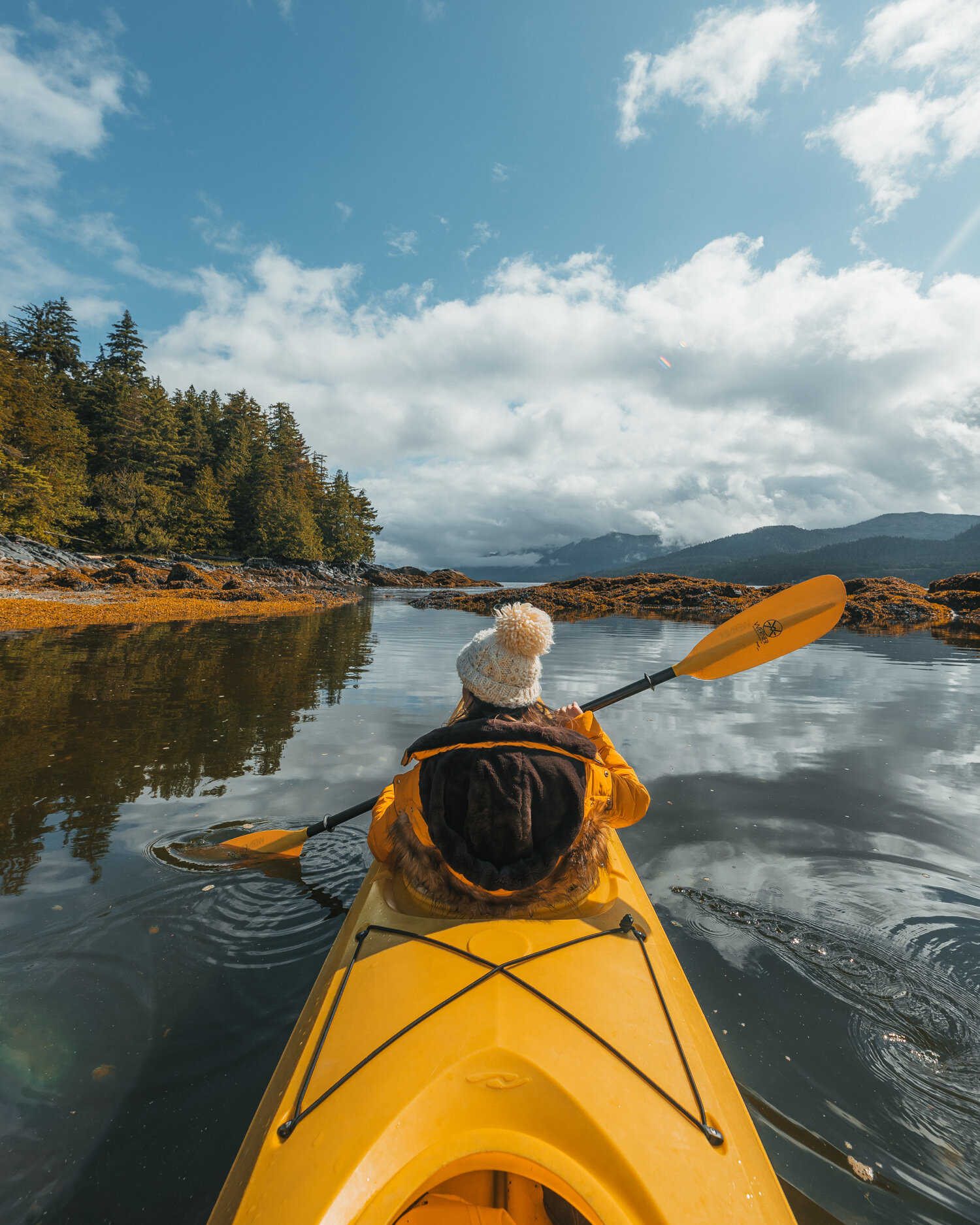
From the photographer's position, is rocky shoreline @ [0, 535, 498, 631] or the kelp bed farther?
rocky shoreline @ [0, 535, 498, 631]

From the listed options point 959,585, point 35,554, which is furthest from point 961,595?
point 35,554

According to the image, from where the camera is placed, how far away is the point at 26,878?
A: 4516 mm

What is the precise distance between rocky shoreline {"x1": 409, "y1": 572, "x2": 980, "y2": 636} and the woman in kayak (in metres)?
22.8

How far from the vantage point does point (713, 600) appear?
44.2 meters

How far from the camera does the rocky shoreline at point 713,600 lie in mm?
31688

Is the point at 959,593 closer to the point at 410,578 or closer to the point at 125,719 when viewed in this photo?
the point at 125,719

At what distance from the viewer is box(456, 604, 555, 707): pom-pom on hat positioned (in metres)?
2.63

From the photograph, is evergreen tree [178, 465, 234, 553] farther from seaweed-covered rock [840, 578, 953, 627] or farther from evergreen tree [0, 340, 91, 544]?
seaweed-covered rock [840, 578, 953, 627]

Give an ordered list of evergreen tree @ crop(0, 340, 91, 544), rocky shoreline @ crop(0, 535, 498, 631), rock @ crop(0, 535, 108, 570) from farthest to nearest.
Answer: evergreen tree @ crop(0, 340, 91, 544)
rock @ crop(0, 535, 108, 570)
rocky shoreline @ crop(0, 535, 498, 631)

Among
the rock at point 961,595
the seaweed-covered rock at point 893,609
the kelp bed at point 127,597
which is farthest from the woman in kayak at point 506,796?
the rock at point 961,595

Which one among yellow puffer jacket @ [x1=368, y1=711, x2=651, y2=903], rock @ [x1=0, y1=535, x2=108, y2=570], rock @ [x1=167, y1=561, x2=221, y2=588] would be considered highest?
rock @ [x1=0, y1=535, x2=108, y2=570]

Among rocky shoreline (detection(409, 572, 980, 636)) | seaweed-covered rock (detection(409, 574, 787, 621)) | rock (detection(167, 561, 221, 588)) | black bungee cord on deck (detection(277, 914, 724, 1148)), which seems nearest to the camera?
black bungee cord on deck (detection(277, 914, 724, 1148))

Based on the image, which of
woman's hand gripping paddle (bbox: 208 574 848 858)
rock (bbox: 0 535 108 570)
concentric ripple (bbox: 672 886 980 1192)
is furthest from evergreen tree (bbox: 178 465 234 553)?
concentric ripple (bbox: 672 886 980 1192)

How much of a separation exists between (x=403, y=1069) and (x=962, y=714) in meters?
12.4
